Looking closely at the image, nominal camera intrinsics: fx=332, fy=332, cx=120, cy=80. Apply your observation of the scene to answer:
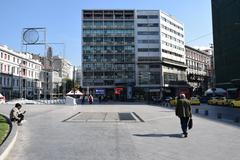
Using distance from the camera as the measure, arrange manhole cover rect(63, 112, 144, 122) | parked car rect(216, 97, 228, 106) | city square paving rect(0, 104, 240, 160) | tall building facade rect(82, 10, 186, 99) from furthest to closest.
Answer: tall building facade rect(82, 10, 186, 99)
parked car rect(216, 97, 228, 106)
manhole cover rect(63, 112, 144, 122)
city square paving rect(0, 104, 240, 160)

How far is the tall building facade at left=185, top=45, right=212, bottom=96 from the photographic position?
113 metres

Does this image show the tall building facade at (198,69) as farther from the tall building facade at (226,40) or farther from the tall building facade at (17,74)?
the tall building facade at (17,74)

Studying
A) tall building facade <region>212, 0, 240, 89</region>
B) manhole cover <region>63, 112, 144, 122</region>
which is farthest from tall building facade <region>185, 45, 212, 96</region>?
manhole cover <region>63, 112, 144, 122</region>

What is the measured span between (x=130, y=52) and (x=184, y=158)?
88200 mm

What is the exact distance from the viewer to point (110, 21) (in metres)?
96.0

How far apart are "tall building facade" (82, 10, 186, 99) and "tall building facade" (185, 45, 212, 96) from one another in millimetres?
18981

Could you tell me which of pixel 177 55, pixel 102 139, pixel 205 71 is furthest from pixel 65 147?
pixel 205 71

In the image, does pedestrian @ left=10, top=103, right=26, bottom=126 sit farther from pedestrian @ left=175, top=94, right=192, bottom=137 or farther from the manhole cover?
pedestrian @ left=175, top=94, right=192, bottom=137

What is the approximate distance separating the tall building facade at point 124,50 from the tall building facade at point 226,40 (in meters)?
22.5

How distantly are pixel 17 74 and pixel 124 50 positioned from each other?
100 feet

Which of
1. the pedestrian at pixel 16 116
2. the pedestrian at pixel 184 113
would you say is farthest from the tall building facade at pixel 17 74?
the pedestrian at pixel 184 113

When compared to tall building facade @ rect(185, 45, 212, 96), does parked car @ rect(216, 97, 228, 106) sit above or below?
below

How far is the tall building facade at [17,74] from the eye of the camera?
79644 millimetres

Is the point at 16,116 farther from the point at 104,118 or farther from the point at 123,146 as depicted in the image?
the point at 123,146
